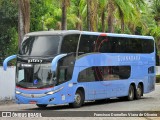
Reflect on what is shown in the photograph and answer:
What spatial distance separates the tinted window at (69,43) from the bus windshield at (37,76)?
1.17 m

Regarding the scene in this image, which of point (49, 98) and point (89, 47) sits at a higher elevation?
point (89, 47)

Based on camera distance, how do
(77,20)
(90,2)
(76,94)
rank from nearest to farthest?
(76,94)
(90,2)
(77,20)

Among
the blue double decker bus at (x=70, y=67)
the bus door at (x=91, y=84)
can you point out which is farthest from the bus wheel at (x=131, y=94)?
the bus door at (x=91, y=84)

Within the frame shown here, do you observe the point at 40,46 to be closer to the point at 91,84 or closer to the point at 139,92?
the point at 91,84

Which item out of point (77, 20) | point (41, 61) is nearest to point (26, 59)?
point (41, 61)

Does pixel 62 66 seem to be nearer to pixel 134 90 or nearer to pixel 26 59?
pixel 26 59

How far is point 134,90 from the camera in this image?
99.0ft

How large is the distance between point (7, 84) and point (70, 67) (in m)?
7.42

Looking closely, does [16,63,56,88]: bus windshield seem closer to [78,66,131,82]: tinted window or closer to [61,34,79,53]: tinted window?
[61,34,79,53]: tinted window

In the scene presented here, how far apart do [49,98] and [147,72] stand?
10.5 m

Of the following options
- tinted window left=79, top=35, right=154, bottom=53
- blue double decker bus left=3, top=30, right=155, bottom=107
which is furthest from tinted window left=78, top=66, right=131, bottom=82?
tinted window left=79, top=35, right=154, bottom=53

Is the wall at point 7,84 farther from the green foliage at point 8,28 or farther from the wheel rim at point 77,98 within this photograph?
the green foliage at point 8,28

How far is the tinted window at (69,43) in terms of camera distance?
22.9 m

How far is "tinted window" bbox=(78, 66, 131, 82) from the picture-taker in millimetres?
24516
